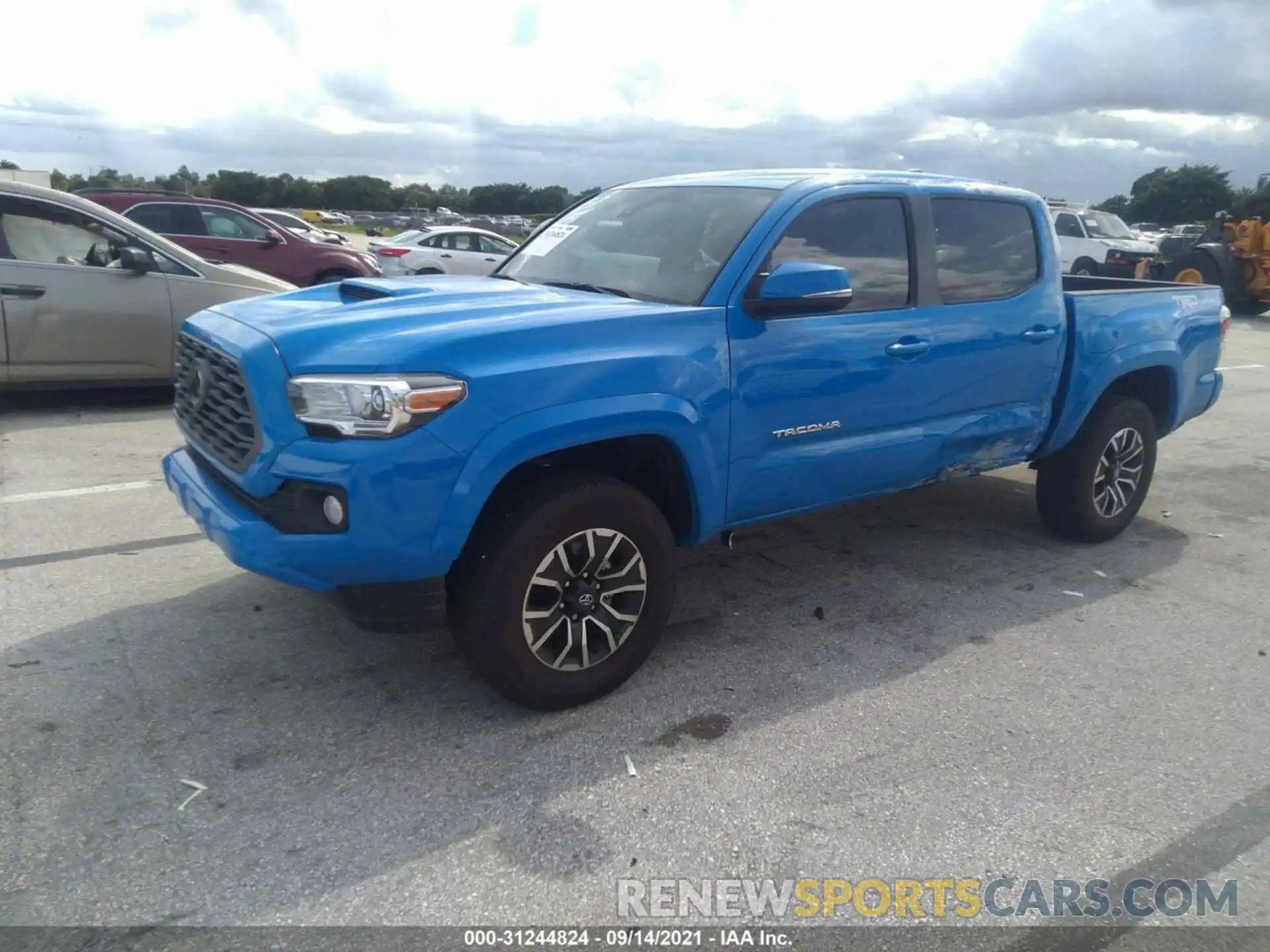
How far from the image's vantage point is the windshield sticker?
4859mm

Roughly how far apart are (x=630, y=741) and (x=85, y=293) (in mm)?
6407

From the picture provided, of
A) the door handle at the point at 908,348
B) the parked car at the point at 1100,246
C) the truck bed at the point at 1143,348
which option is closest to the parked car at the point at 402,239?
the parked car at the point at 1100,246

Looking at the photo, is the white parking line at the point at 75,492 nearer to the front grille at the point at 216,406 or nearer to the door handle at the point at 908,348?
the front grille at the point at 216,406

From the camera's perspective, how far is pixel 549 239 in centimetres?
496

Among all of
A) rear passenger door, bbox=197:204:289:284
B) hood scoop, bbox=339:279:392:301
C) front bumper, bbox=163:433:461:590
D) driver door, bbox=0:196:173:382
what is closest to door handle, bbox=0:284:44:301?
driver door, bbox=0:196:173:382

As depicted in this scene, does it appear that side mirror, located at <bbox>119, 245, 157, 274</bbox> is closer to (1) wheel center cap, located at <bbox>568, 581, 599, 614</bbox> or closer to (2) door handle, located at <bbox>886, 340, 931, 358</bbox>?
(1) wheel center cap, located at <bbox>568, 581, 599, 614</bbox>

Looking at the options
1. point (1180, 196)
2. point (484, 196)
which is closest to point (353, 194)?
point (484, 196)

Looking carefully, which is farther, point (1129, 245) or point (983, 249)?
point (1129, 245)

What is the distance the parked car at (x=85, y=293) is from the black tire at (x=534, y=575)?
5.77 m

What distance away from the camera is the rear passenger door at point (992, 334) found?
461cm

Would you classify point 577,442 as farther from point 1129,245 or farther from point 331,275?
point 1129,245

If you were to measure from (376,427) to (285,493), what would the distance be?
40cm

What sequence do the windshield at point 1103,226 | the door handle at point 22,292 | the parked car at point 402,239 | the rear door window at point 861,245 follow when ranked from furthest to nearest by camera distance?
the windshield at point 1103,226, the parked car at point 402,239, the door handle at point 22,292, the rear door window at point 861,245

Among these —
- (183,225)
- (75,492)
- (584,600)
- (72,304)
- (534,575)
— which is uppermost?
(183,225)
